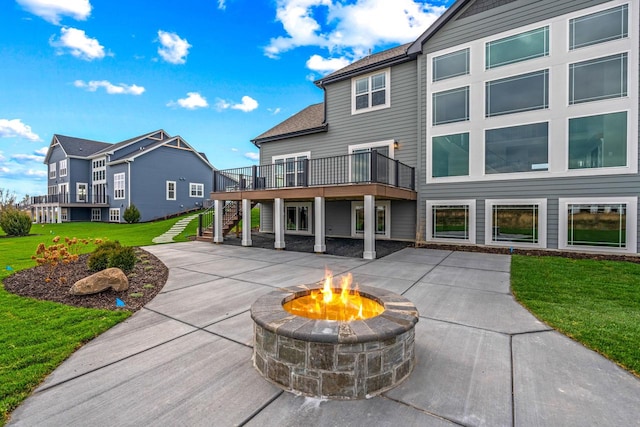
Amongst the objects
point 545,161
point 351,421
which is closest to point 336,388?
point 351,421

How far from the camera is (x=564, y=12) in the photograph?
9828mm

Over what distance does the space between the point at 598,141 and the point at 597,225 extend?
9.18 feet

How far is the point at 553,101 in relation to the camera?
9.95m

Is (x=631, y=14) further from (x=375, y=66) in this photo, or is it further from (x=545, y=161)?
(x=375, y=66)

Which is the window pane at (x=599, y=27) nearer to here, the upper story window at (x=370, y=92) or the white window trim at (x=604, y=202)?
the white window trim at (x=604, y=202)

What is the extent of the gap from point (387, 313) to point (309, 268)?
5195 mm

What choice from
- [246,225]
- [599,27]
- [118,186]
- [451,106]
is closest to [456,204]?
[451,106]

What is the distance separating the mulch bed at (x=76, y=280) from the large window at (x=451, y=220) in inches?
399

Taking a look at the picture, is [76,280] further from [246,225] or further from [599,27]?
[599,27]

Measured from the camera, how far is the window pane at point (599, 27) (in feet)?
29.8

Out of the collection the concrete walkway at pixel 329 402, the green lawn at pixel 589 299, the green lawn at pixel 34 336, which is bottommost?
the concrete walkway at pixel 329 402


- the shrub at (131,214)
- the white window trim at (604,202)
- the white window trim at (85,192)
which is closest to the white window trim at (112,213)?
the shrub at (131,214)

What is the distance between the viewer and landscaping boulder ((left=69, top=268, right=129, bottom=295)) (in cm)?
532

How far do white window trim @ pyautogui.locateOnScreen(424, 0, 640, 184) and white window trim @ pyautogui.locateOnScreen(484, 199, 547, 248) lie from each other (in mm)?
876
